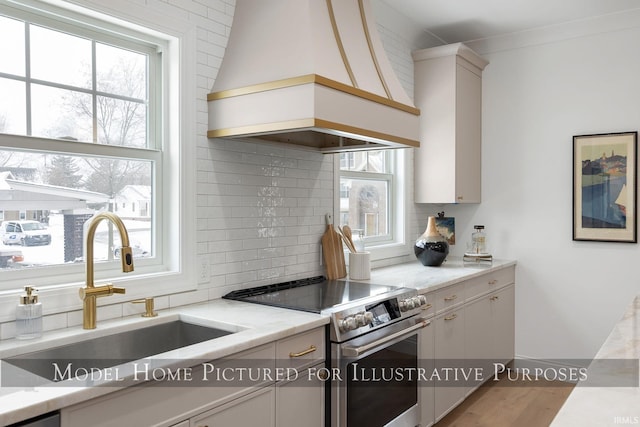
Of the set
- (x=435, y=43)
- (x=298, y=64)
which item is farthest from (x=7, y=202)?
(x=435, y=43)

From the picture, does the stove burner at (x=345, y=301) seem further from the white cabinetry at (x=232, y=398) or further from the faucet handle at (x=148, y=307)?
the faucet handle at (x=148, y=307)

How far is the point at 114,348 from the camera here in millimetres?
1951

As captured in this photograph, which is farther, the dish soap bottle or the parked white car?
the parked white car

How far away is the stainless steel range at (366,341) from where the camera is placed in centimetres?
219

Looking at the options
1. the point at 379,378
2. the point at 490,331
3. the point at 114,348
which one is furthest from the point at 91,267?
the point at 490,331

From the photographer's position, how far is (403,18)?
3850mm

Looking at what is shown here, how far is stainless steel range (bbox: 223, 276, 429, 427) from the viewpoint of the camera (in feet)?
7.20

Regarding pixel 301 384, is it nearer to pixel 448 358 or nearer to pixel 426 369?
pixel 426 369

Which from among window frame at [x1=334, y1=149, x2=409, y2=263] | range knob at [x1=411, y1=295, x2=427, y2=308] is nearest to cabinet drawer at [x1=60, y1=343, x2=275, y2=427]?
range knob at [x1=411, y1=295, x2=427, y2=308]

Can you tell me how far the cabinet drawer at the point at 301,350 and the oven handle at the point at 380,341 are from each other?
0.37 feet

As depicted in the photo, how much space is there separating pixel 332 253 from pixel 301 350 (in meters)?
1.16

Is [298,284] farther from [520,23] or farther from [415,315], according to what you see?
[520,23]

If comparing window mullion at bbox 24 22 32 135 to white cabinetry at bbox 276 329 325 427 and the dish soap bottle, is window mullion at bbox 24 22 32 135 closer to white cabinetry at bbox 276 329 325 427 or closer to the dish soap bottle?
the dish soap bottle

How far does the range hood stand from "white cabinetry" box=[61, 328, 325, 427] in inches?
37.3
